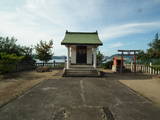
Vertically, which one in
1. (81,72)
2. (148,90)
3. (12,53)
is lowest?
(148,90)

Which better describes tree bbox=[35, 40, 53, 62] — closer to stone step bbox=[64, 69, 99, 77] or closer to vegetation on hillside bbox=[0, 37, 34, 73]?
vegetation on hillside bbox=[0, 37, 34, 73]

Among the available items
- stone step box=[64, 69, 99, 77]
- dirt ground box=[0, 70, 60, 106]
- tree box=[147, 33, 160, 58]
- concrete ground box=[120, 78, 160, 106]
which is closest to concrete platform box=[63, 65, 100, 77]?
stone step box=[64, 69, 99, 77]

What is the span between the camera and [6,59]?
11.3 meters

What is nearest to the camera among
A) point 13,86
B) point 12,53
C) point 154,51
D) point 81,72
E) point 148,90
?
point 148,90

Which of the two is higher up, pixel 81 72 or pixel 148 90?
pixel 81 72

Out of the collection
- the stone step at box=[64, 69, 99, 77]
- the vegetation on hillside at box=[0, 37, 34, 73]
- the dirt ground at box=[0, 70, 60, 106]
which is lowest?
the dirt ground at box=[0, 70, 60, 106]

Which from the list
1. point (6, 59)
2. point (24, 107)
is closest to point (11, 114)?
point (24, 107)

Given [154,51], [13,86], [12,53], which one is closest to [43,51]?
[12,53]

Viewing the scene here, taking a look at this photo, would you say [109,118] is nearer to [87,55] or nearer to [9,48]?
[87,55]

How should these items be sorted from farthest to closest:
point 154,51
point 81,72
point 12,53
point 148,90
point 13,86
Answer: point 154,51
point 12,53
point 81,72
point 13,86
point 148,90

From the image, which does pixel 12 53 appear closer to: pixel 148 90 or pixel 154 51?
pixel 148 90

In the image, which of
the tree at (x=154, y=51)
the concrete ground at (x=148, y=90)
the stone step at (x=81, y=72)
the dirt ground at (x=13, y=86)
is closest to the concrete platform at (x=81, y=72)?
the stone step at (x=81, y=72)

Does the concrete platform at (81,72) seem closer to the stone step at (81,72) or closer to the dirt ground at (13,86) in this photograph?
the stone step at (81,72)

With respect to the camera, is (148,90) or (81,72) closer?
(148,90)
